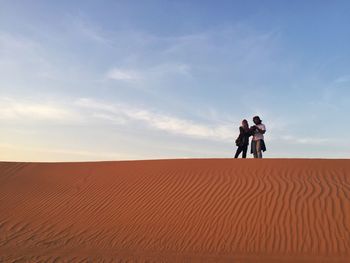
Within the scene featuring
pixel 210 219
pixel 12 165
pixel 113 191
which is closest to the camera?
pixel 210 219

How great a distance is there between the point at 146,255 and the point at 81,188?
19.4 feet

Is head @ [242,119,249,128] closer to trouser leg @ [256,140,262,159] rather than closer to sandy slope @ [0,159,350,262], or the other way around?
trouser leg @ [256,140,262,159]

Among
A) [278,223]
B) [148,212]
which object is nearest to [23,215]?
[148,212]

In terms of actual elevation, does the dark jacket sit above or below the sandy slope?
above

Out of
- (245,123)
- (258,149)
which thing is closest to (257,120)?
(245,123)

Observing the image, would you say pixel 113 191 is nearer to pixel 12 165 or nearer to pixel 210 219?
pixel 210 219

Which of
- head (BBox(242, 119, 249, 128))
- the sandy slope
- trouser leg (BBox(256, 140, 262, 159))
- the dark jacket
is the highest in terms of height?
head (BBox(242, 119, 249, 128))

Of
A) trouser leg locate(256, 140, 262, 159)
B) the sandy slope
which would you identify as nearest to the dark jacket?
trouser leg locate(256, 140, 262, 159)

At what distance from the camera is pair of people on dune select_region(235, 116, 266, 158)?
13.6 meters

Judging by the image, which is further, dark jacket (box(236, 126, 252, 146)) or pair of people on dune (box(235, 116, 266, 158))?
dark jacket (box(236, 126, 252, 146))

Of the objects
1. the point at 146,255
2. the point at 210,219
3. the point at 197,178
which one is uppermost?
the point at 197,178

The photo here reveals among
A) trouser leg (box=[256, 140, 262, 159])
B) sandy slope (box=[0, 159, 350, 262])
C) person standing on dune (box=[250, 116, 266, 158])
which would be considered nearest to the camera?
sandy slope (box=[0, 159, 350, 262])

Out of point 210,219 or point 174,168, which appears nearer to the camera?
point 210,219

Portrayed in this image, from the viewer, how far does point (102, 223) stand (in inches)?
444
